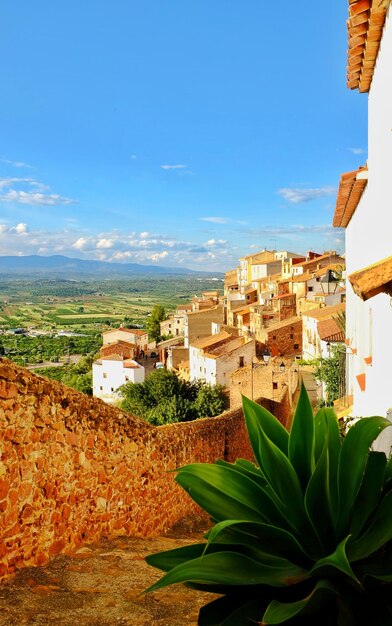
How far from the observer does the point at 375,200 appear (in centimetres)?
477

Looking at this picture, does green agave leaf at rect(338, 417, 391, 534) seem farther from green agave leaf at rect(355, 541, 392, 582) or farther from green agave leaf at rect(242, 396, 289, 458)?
green agave leaf at rect(242, 396, 289, 458)

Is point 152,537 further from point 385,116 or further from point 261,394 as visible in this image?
point 261,394

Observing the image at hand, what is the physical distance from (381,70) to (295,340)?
35.9m

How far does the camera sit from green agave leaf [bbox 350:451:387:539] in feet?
7.91

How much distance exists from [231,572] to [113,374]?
51080mm

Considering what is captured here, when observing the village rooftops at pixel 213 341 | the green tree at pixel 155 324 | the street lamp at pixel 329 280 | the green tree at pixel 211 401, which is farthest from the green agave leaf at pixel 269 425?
the green tree at pixel 155 324

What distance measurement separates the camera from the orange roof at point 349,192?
18.4 feet

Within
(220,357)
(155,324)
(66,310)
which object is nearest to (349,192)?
(220,357)

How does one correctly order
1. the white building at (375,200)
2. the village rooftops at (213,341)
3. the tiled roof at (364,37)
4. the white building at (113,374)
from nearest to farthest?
1. the white building at (375,200)
2. the tiled roof at (364,37)
3. the village rooftops at (213,341)
4. the white building at (113,374)

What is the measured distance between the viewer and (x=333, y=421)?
2660 mm

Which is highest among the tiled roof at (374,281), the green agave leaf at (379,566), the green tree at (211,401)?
the tiled roof at (374,281)

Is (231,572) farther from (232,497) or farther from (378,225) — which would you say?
(378,225)

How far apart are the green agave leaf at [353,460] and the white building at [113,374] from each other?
4896cm

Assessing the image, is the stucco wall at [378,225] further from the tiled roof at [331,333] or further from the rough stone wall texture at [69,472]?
the tiled roof at [331,333]
